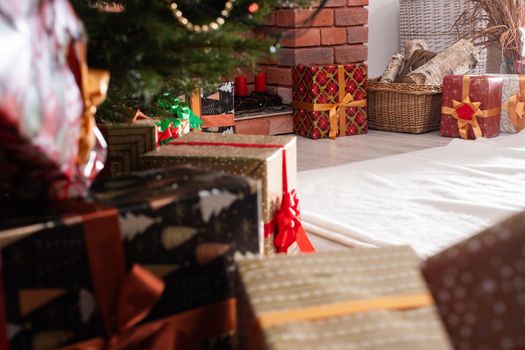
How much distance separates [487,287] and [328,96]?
249cm

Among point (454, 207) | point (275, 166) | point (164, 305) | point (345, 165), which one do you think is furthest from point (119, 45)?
point (345, 165)

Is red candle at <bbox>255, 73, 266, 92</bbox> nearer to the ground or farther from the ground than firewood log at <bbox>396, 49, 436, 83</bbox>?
nearer to the ground

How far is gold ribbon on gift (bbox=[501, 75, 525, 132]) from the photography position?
2.89m

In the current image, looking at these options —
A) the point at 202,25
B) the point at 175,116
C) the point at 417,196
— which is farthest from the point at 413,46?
the point at 202,25

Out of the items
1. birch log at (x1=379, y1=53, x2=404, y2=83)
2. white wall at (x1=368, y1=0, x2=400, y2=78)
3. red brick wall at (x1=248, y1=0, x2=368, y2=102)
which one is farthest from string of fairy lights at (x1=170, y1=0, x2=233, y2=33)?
white wall at (x1=368, y1=0, x2=400, y2=78)

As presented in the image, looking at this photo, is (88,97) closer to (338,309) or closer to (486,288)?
(338,309)

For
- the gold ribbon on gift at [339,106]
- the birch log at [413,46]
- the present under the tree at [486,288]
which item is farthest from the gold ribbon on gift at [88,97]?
the birch log at [413,46]

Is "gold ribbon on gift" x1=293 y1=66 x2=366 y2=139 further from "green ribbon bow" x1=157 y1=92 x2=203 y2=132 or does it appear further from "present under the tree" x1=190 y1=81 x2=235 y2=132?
"green ribbon bow" x1=157 y1=92 x2=203 y2=132

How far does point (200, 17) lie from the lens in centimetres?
74

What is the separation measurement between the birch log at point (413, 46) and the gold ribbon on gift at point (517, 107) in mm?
654

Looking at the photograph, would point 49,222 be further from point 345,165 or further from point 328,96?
point 328,96

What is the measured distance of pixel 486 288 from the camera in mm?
564

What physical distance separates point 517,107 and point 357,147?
2.72ft

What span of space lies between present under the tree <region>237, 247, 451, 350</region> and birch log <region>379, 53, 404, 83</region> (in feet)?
8.79
